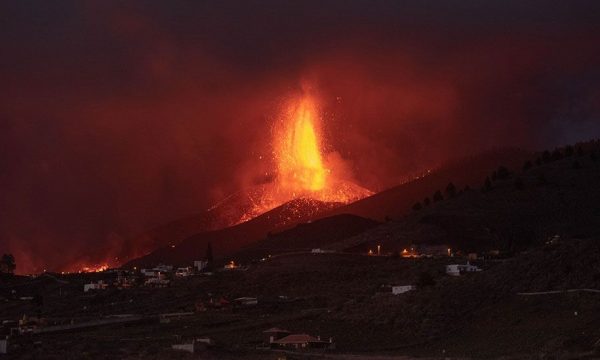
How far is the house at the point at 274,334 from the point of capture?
8433 centimetres

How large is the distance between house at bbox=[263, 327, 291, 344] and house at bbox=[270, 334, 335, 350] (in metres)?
1.11

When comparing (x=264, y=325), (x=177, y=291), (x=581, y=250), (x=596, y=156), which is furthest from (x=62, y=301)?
(x=596, y=156)

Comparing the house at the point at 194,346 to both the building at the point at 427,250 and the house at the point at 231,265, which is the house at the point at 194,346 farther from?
the house at the point at 231,265

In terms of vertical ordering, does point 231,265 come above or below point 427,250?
above

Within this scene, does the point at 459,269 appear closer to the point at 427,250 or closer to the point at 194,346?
the point at 427,250

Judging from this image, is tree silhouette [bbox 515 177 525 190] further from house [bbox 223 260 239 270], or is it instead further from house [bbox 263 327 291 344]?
house [bbox 263 327 291 344]

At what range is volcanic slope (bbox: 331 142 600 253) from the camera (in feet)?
500

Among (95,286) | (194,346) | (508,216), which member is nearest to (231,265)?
(95,286)

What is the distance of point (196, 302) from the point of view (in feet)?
407

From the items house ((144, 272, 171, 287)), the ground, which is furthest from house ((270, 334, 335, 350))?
house ((144, 272, 171, 287))

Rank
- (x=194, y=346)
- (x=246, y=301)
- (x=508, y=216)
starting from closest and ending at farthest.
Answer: (x=194, y=346) → (x=246, y=301) → (x=508, y=216)

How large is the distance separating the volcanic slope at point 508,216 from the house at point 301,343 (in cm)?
6233

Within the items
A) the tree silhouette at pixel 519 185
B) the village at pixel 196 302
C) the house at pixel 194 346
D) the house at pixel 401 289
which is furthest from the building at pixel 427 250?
the house at pixel 194 346

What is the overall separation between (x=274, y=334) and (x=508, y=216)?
8643 centimetres
